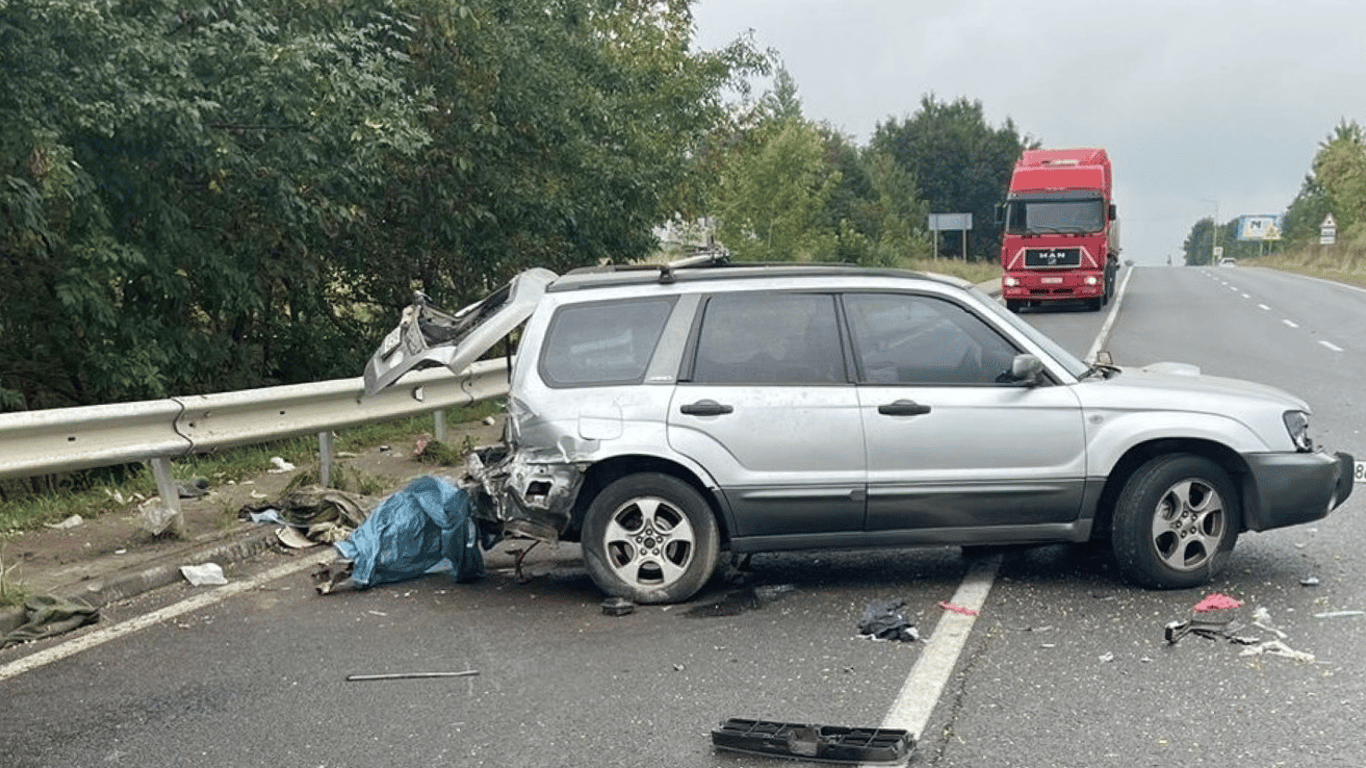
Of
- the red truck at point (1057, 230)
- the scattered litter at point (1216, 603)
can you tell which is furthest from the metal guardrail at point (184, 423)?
the red truck at point (1057, 230)

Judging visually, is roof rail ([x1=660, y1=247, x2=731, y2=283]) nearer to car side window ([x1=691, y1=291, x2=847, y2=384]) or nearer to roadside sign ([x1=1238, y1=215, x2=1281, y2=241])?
car side window ([x1=691, y1=291, x2=847, y2=384])

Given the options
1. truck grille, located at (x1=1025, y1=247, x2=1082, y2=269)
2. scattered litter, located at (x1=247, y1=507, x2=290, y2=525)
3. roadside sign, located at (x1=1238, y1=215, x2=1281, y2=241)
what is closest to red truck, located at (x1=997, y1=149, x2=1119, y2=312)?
truck grille, located at (x1=1025, y1=247, x2=1082, y2=269)

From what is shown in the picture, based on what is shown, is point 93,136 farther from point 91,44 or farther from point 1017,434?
point 1017,434

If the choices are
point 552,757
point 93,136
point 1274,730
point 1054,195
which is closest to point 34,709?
point 552,757

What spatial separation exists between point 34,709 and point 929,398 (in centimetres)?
419

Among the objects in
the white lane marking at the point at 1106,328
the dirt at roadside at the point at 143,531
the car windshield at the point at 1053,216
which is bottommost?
the white lane marking at the point at 1106,328

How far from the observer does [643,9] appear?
20.0 meters

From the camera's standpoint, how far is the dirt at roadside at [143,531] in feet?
24.4

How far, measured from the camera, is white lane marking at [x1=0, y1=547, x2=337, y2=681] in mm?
5824

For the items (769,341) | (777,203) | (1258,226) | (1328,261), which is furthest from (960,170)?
(769,341)

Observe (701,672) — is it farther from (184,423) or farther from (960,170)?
(960,170)

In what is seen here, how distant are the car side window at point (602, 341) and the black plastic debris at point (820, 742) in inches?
98.4

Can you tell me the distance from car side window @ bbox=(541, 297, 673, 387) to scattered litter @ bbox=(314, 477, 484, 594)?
1.01 m

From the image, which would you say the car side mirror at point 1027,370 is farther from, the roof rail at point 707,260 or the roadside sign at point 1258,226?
the roadside sign at point 1258,226
